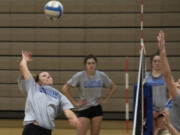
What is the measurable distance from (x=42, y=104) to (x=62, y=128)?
4.22m

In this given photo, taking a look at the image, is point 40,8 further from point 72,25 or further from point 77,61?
point 77,61

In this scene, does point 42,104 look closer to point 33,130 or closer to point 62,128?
point 33,130

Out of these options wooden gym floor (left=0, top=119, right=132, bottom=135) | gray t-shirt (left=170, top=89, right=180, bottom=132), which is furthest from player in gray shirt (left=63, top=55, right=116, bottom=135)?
gray t-shirt (left=170, top=89, right=180, bottom=132)

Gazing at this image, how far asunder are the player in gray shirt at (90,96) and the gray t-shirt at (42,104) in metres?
1.27

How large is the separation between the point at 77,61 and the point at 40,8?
1503mm

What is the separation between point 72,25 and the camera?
10.1m

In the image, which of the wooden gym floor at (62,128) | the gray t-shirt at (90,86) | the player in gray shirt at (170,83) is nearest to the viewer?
the player in gray shirt at (170,83)

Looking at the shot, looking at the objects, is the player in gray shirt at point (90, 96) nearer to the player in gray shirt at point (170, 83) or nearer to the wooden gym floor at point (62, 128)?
the wooden gym floor at point (62, 128)

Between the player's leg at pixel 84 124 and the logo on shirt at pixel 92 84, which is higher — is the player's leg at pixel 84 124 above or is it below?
below

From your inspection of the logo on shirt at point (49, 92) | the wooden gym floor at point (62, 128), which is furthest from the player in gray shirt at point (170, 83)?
the wooden gym floor at point (62, 128)

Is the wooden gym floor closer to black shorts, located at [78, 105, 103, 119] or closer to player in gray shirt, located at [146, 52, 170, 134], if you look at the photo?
black shorts, located at [78, 105, 103, 119]

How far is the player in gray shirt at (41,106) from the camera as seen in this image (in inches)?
192

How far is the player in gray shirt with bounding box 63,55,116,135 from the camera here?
630 centimetres

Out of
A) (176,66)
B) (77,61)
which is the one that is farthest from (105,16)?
(176,66)
